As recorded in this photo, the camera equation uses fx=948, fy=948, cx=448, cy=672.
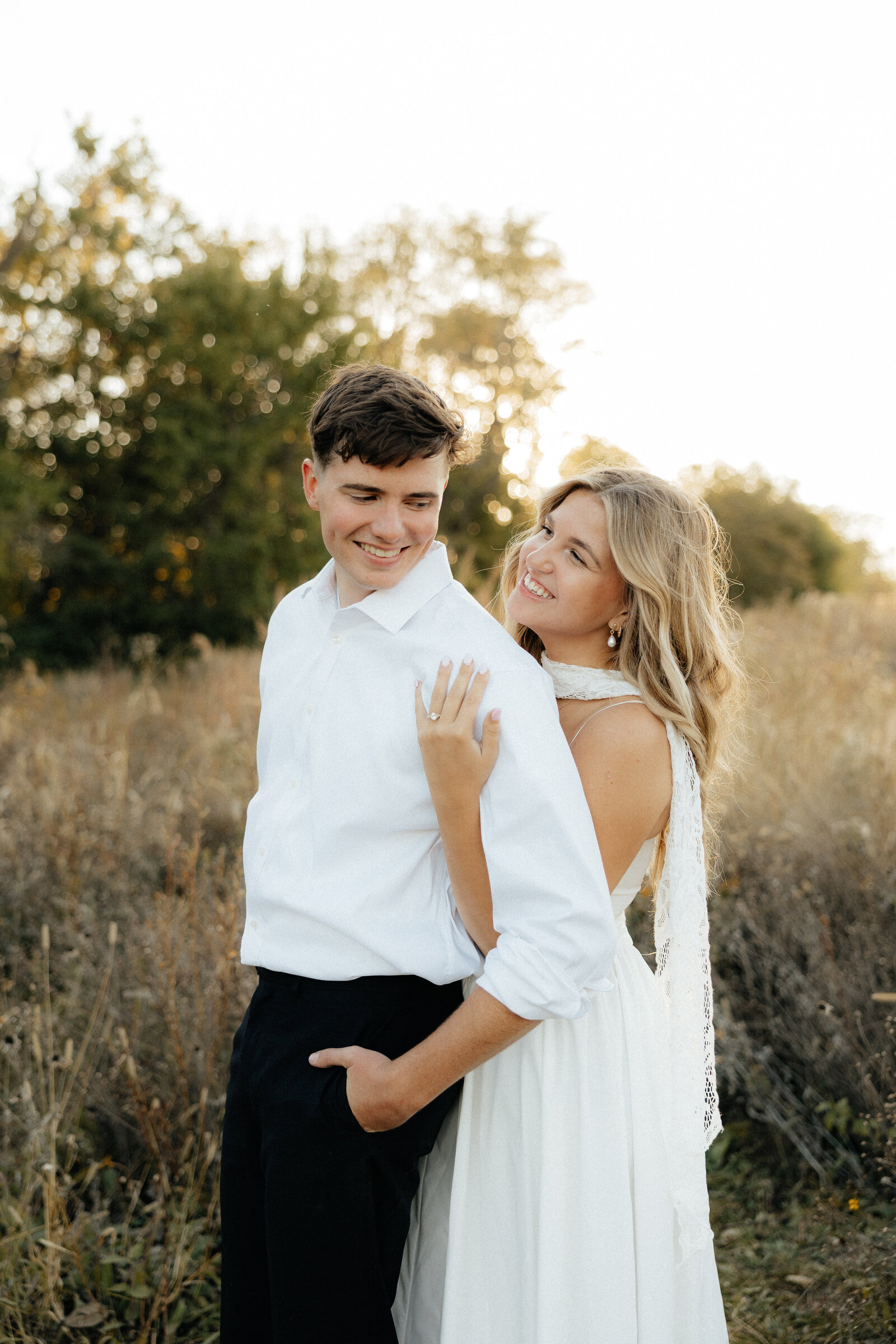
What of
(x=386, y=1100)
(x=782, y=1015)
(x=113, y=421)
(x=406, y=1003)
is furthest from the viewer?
(x=113, y=421)

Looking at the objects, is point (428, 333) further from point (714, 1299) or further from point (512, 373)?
point (714, 1299)

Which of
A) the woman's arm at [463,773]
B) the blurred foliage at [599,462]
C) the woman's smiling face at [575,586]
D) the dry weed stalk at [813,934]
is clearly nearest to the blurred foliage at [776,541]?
the dry weed stalk at [813,934]

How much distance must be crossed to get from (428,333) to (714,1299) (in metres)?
22.0

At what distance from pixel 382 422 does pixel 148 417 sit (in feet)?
52.5

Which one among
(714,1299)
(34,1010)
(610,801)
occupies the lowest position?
(34,1010)

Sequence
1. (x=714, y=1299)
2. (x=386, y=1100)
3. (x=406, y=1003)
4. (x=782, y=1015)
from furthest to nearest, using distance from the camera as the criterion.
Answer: (x=782, y=1015), (x=714, y=1299), (x=406, y=1003), (x=386, y=1100)

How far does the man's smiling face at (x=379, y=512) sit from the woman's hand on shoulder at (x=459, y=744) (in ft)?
0.83

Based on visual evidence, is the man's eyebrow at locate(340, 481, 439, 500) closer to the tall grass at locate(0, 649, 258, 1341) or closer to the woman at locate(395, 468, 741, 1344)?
the woman at locate(395, 468, 741, 1344)

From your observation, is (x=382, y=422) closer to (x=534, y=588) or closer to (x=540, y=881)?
(x=534, y=588)

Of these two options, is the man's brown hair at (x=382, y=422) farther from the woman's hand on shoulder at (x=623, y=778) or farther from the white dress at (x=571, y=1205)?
the white dress at (x=571, y=1205)

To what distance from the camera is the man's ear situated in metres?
1.68

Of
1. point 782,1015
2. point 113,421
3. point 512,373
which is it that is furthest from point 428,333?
point 782,1015

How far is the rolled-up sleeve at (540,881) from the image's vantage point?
142cm

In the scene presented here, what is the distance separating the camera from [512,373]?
2212 cm
